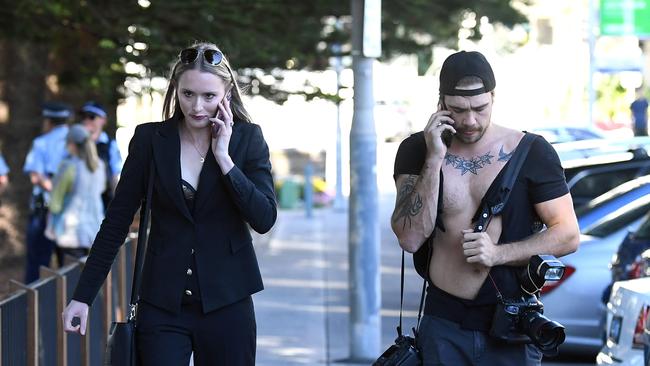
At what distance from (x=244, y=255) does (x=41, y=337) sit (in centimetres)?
188

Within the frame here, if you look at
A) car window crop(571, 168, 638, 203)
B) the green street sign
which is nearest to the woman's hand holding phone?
car window crop(571, 168, 638, 203)

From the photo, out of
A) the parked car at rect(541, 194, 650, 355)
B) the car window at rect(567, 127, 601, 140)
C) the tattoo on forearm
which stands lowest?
the parked car at rect(541, 194, 650, 355)

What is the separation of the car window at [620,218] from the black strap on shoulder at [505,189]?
556 cm

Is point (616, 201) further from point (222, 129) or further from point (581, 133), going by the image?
point (581, 133)

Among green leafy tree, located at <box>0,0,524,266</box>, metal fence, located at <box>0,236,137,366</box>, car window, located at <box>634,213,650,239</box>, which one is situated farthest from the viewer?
green leafy tree, located at <box>0,0,524,266</box>

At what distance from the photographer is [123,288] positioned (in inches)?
344

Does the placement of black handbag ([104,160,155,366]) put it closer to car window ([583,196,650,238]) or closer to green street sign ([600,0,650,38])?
car window ([583,196,650,238])

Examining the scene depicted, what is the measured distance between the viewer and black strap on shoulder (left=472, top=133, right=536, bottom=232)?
4.58 metres

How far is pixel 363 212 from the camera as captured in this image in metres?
9.70

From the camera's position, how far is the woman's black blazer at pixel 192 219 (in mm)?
4648

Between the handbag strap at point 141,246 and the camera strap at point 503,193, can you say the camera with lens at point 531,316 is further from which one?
the handbag strap at point 141,246

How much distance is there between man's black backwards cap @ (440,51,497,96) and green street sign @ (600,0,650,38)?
2753 cm

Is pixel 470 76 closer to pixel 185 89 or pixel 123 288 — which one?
pixel 185 89

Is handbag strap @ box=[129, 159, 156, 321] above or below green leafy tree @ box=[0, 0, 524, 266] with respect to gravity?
below
